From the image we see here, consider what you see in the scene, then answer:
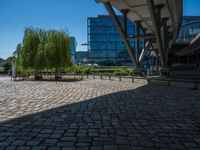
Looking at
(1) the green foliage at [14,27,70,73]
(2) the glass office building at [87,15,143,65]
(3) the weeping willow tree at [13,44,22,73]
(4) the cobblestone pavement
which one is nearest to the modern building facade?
(2) the glass office building at [87,15,143,65]

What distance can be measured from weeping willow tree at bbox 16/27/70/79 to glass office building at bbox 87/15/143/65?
219ft

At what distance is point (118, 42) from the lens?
305 feet

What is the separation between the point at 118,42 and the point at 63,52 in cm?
7013

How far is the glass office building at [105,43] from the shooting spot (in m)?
91.5

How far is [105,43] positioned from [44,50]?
69.5 metres

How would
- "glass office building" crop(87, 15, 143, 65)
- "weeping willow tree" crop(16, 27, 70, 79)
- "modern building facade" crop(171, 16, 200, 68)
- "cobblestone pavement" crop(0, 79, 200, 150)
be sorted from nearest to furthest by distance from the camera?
1. "cobblestone pavement" crop(0, 79, 200, 150)
2. "weeping willow tree" crop(16, 27, 70, 79)
3. "modern building facade" crop(171, 16, 200, 68)
4. "glass office building" crop(87, 15, 143, 65)

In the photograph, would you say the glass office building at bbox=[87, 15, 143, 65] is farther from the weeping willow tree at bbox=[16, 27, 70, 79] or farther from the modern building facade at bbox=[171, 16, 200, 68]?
the weeping willow tree at bbox=[16, 27, 70, 79]

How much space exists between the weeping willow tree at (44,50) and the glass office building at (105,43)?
6682cm

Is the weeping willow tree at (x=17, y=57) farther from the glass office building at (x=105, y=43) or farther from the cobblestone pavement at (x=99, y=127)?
the glass office building at (x=105, y=43)

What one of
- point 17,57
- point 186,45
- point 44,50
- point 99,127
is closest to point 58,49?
point 44,50

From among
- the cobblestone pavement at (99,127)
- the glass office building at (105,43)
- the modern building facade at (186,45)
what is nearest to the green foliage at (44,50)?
the cobblestone pavement at (99,127)

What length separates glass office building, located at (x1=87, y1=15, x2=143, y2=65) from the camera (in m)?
91.5

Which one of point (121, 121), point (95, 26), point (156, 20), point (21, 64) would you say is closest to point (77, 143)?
point (121, 121)

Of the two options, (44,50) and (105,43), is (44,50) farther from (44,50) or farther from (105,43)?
(105,43)
